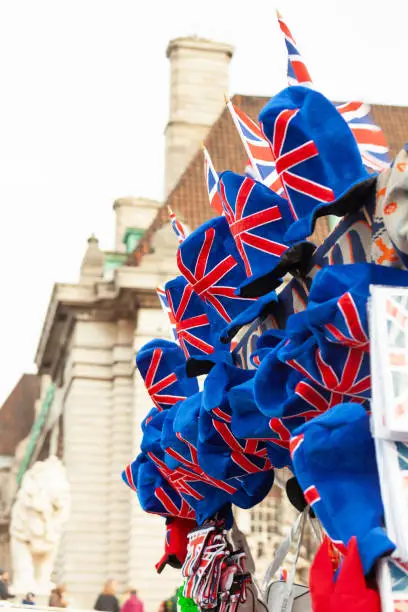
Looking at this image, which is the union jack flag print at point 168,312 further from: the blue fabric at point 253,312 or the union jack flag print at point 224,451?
the blue fabric at point 253,312

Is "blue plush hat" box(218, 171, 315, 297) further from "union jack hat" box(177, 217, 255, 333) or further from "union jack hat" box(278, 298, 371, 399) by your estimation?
"union jack hat" box(278, 298, 371, 399)

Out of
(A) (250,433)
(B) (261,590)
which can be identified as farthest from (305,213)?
(B) (261,590)

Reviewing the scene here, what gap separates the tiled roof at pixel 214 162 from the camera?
80.5 ft

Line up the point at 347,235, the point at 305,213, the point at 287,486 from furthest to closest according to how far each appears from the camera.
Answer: the point at 287,486
the point at 305,213
the point at 347,235

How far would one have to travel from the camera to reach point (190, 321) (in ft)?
22.7

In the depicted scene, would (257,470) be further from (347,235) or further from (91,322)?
(91,322)

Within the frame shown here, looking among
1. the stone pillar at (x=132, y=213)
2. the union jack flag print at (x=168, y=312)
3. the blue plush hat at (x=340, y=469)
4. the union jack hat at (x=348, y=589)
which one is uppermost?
the stone pillar at (x=132, y=213)

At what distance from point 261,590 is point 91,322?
53.3 ft

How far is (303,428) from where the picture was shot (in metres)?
4.50

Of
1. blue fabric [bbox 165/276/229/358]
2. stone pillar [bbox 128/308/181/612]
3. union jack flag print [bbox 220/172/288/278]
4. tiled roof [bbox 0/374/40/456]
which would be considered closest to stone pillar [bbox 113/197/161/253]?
stone pillar [bbox 128/308/181/612]

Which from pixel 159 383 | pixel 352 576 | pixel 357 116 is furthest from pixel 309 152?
pixel 159 383

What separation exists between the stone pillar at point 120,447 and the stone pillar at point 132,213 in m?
8.71

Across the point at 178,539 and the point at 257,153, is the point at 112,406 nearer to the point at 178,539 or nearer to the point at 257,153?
→ the point at 178,539

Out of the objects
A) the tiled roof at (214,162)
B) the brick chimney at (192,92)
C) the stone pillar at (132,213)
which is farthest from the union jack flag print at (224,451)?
the stone pillar at (132,213)
